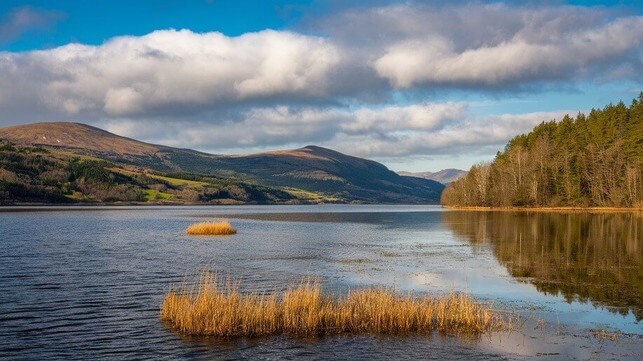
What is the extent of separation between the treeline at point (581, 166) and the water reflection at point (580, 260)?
6149cm

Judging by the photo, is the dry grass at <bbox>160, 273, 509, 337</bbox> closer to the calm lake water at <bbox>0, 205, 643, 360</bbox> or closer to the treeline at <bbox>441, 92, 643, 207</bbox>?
the calm lake water at <bbox>0, 205, 643, 360</bbox>

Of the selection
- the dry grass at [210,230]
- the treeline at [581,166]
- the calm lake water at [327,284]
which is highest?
the treeline at [581,166]

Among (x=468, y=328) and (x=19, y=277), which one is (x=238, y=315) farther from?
(x=19, y=277)

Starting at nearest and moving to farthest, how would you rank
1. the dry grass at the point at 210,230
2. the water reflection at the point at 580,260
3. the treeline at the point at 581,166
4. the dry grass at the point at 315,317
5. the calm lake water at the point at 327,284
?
the calm lake water at the point at 327,284, the dry grass at the point at 315,317, the water reflection at the point at 580,260, the dry grass at the point at 210,230, the treeline at the point at 581,166

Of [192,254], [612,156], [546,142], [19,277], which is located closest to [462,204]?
[546,142]

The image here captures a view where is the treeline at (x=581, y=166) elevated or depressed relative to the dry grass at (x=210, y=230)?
elevated

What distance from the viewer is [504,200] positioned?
164125 mm

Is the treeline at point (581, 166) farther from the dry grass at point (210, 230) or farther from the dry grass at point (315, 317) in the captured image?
the dry grass at point (315, 317)

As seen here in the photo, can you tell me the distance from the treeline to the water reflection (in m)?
61.5

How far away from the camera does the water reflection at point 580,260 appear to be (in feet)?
111

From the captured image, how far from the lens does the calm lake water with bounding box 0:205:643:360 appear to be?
22.0m

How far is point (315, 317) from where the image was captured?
24.9 m

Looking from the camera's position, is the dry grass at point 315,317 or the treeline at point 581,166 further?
the treeline at point 581,166

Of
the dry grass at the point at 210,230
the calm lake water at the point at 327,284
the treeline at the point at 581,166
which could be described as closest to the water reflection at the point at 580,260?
the calm lake water at the point at 327,284
